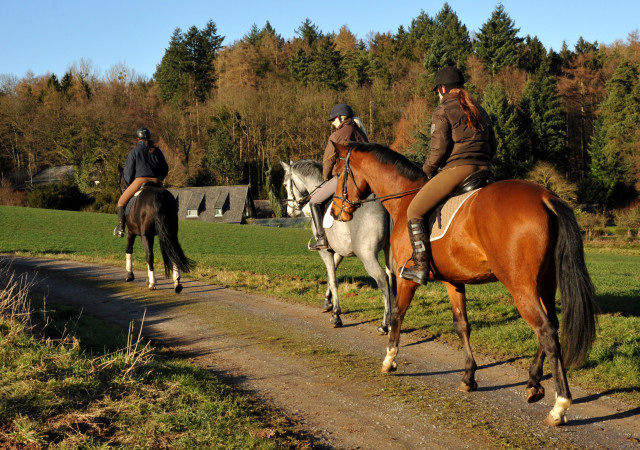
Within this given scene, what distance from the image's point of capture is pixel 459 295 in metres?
6.51

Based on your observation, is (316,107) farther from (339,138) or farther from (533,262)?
(533,262)

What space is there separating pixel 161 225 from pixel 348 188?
6.14 m

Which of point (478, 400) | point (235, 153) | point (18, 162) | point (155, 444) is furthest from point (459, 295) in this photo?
point (18, 162)

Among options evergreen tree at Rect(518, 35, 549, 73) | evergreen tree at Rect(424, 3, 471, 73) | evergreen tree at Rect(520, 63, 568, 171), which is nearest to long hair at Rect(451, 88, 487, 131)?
evergreen tree at Rect(424, 3, 471, 73)

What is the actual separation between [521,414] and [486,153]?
2.76m

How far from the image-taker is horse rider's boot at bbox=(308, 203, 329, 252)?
9.69m

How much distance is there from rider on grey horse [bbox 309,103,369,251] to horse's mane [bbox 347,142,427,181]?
1.01 meters

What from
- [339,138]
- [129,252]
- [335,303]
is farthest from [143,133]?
[335,303]

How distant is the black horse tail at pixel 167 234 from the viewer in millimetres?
12078

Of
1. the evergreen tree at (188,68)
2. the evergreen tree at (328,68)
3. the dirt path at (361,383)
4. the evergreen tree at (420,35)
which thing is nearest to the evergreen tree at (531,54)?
the evergreen tree at (420,35)

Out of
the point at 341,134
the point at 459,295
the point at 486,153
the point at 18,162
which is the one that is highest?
the point at 18,162

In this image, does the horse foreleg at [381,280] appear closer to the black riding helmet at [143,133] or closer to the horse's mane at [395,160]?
the horse's mane at [395,160]

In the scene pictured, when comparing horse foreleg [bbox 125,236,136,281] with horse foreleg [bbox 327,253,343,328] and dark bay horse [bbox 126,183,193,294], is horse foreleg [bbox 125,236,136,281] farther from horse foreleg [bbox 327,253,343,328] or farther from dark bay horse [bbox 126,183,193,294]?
horse foreleg [bbox 327,253,343,328]

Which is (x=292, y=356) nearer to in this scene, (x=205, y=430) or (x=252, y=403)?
(x=252, y=403)
